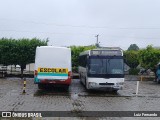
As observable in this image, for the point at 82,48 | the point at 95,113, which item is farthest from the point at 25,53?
the point at 95,113

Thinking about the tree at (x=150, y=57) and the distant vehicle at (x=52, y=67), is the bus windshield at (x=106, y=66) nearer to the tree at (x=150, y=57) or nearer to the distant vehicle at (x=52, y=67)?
the distant vehicle at (x=52, y=67)

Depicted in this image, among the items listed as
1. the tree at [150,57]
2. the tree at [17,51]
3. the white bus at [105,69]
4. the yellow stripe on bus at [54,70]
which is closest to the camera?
the white bus at [105,69]

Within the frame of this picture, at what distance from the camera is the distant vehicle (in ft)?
82.4

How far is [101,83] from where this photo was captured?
24938mm

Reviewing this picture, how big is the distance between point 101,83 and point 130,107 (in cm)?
639

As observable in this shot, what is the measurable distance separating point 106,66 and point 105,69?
0.23 m

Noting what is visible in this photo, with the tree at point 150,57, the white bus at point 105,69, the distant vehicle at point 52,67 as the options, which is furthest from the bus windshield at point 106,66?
the tree at point 150,57

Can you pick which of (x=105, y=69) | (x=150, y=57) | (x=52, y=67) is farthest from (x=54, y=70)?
(x=150, y=57)

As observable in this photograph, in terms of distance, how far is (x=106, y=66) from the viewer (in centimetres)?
2528

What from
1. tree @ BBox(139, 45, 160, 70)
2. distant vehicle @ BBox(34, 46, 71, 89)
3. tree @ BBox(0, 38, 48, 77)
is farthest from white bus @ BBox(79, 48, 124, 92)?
tree @ BBox(139, 45, 160, 70)

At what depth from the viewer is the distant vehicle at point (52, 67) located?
82.4ft

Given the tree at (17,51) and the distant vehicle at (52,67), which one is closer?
the distant vehicle at (52,67)

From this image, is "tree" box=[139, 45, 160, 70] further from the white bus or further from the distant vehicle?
the distant vehicle

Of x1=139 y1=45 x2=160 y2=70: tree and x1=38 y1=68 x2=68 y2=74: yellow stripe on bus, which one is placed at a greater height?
x1=139 y1=45 x2=160 y2=70: tree
